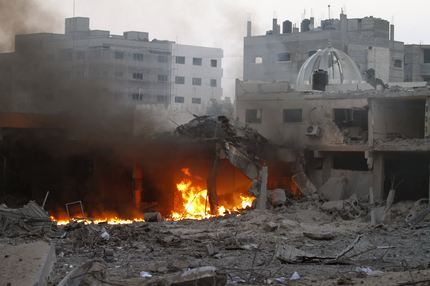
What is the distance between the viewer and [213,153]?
19484 mm

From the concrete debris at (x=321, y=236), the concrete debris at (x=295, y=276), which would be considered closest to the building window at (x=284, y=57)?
the concrete debris at (x=321, y=236)

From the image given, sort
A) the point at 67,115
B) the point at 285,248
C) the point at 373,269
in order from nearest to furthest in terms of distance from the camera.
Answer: the point at 373,269
the point at 285,248
the point at 67,115

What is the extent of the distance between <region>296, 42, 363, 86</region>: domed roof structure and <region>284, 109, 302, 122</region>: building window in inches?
297

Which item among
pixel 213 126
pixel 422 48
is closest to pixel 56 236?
pixel 213 126

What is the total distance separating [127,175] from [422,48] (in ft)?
120

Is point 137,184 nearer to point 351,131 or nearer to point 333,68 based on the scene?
point 351,131

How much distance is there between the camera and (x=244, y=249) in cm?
1091

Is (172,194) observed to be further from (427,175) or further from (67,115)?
(427,175)

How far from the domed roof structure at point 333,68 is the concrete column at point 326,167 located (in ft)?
29.4

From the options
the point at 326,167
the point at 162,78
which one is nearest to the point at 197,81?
the point at 162,78

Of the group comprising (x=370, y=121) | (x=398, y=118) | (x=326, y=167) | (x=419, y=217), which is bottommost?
(x=419, y=217)

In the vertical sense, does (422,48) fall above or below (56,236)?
above

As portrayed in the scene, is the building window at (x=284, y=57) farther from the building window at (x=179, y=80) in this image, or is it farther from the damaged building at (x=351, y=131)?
the damaged building at (x=351, y=131)

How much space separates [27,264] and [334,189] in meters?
17.4
